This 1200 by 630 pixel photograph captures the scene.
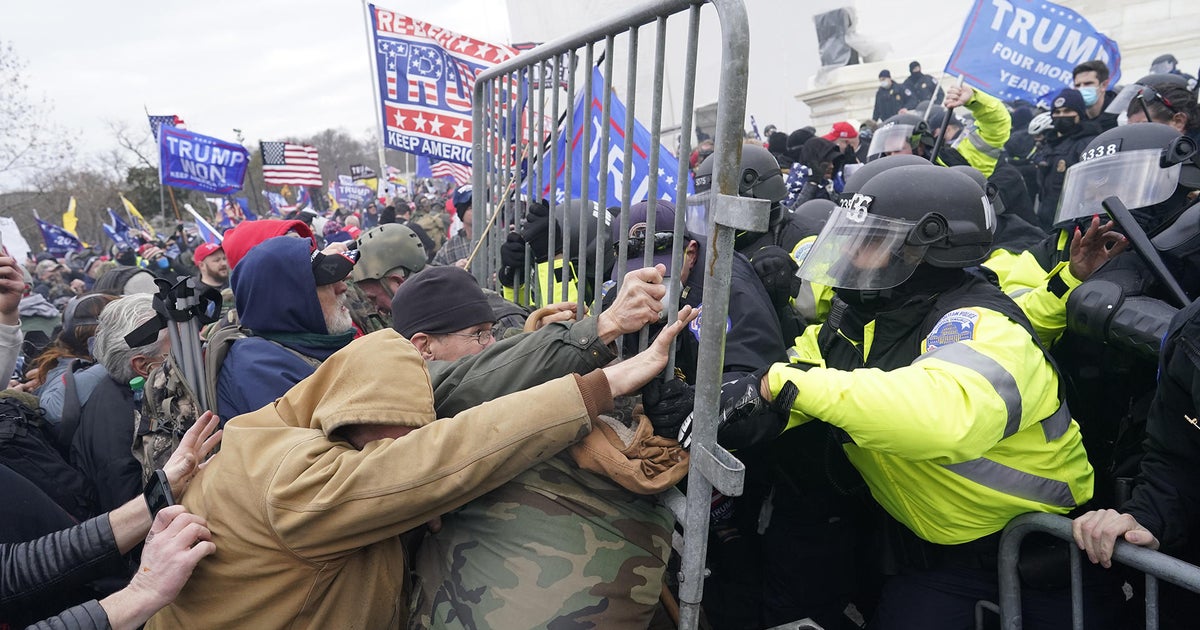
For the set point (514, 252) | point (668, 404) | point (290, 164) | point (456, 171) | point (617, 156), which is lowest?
point (668, 404)

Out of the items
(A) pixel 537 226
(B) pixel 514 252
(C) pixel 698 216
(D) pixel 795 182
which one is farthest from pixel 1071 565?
(D) pixel 795 182

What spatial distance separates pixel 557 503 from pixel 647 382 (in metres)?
0.40

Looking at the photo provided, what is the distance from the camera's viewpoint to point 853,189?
271 centimetres

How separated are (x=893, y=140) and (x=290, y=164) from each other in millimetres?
14539

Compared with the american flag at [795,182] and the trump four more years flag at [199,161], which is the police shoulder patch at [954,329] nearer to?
the american flag at [795,182]

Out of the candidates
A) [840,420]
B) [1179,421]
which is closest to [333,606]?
[840,420]

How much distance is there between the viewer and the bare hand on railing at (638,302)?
1.92 meters

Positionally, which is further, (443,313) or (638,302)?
(443,313)

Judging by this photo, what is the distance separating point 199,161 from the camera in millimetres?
11906

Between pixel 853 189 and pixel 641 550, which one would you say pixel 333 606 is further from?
pixel 853 189

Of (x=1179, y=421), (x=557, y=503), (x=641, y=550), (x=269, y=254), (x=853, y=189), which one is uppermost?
(x=853, y=189)

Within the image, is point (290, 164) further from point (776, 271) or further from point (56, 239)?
point (776, 271)

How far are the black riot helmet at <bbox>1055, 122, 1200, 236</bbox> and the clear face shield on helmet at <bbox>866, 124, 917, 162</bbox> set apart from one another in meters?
2.72

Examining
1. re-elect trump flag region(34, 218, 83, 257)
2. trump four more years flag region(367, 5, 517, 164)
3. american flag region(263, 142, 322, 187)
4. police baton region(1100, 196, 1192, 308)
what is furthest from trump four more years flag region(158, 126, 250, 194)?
police baton region(1100, 196, 1192, 308)
